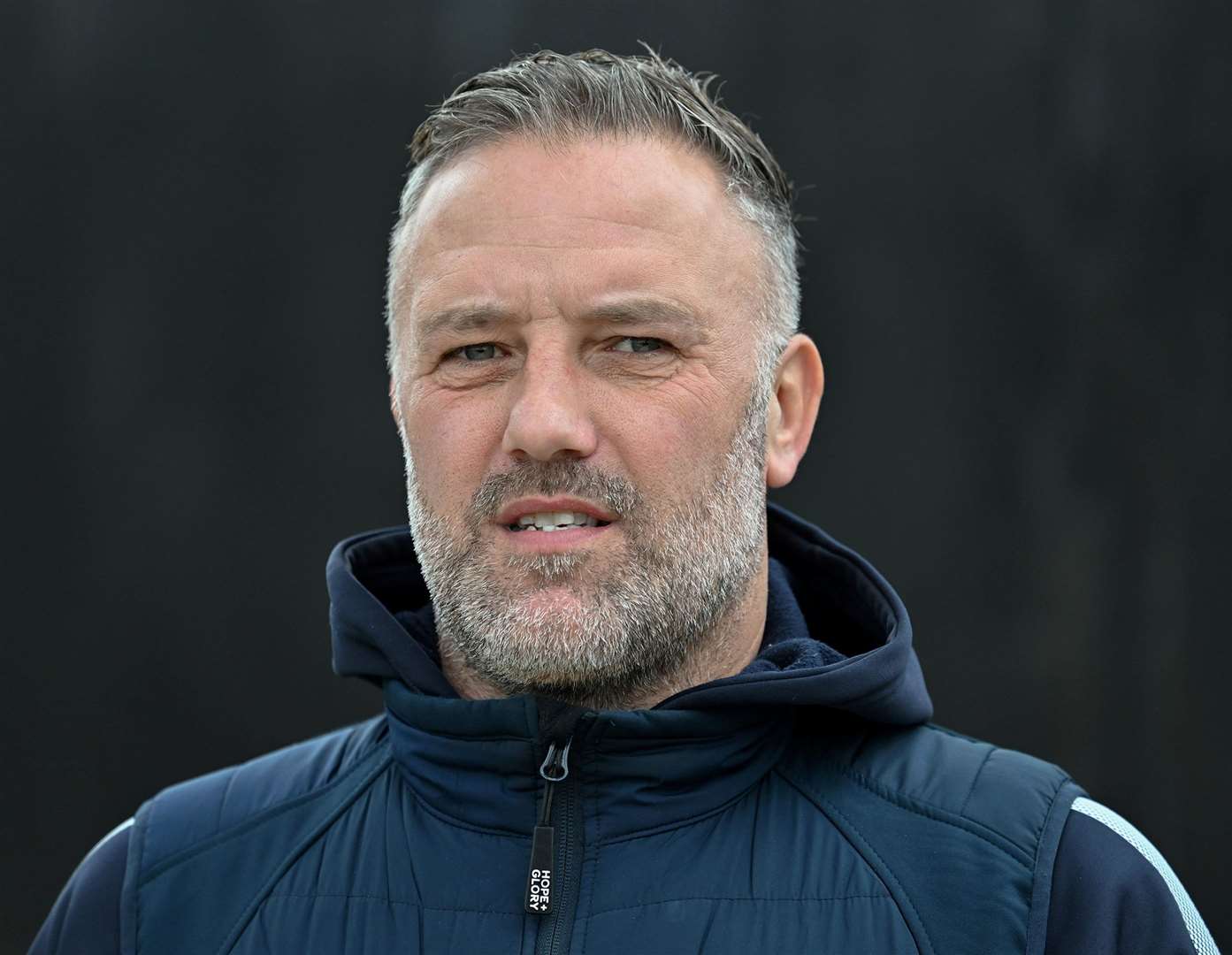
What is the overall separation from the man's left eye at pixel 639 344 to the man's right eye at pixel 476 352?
0.46 ft

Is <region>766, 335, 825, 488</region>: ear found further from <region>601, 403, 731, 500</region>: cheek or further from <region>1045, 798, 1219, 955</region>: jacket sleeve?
<region>1045, 798, 1219, 955</region>: jacket sleeve

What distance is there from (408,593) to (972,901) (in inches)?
32.9

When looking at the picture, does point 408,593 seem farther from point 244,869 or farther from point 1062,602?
point 1062,602

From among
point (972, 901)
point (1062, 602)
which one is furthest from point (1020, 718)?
point (972, 901)

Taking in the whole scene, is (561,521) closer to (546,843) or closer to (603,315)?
(603,315)

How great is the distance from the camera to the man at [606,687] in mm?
1476

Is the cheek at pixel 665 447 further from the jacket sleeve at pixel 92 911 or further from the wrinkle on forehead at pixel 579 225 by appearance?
the jacket sleeve at pixel 92 911

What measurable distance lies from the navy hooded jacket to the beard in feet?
0.24

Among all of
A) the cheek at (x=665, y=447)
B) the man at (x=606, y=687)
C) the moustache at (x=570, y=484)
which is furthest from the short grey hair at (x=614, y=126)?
the moustache at (x=570, y=484)

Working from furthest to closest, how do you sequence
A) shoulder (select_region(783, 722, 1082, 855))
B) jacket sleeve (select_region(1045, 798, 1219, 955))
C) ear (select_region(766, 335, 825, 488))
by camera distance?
ear (select_region(766, 335, 825, 488)) < shoulder (select_region(783, 722, 1082, 855)) < jacket sleeve (select_region(1045, 798, 1219, 955))

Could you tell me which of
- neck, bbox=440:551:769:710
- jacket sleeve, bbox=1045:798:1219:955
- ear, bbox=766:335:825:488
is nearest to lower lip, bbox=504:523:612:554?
neck, bbox=440:551:769:710

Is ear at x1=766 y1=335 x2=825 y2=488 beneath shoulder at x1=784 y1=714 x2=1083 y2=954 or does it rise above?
above

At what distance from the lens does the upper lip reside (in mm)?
1571

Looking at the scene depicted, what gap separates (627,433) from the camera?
62.6 inches
